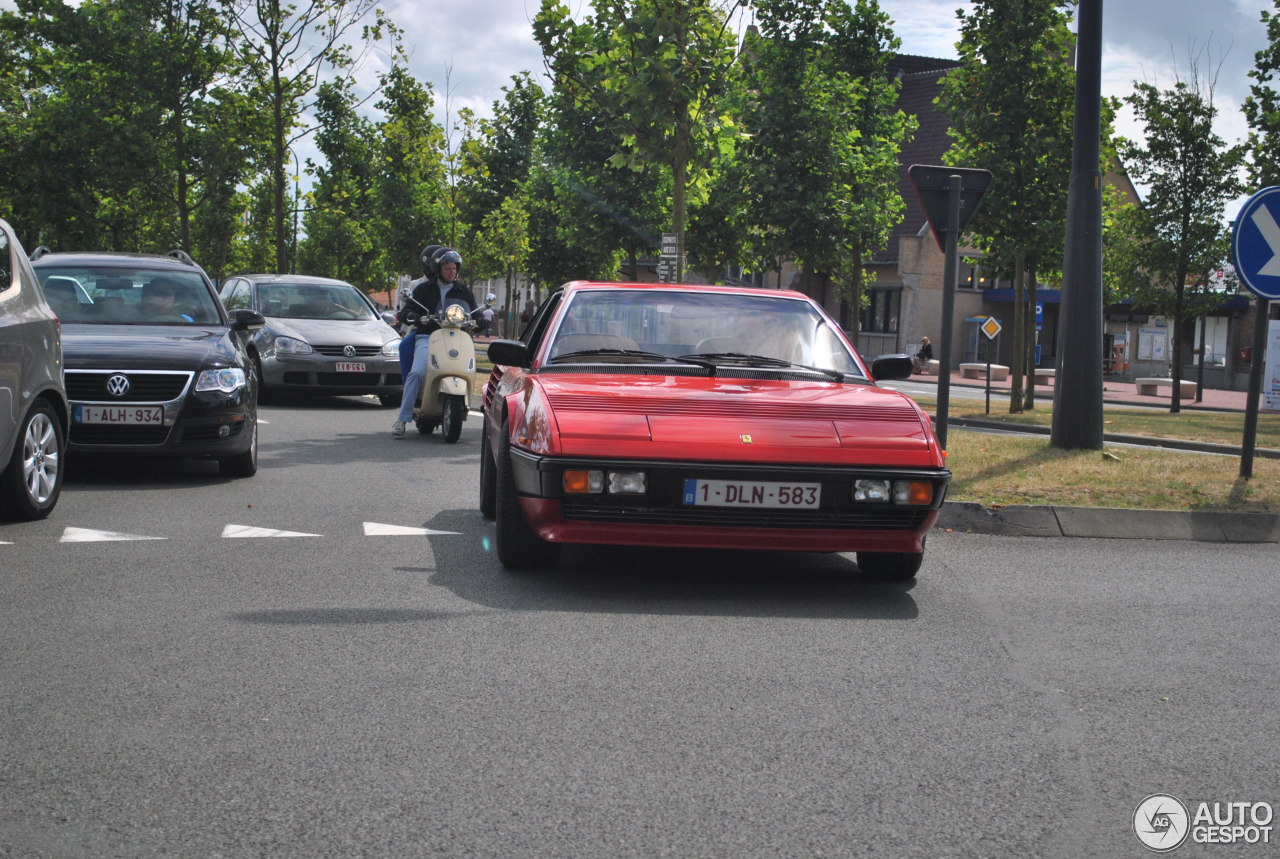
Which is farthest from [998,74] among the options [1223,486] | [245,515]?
[245,515]

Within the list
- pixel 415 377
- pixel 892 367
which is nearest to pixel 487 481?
pixel 892 367

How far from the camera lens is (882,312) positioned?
209ft

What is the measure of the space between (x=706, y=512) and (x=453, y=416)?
798 cm

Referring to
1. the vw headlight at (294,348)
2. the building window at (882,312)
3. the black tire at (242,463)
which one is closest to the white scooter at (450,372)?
the black tire at (242,463)

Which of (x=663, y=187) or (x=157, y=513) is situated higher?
(x=663, y=187)

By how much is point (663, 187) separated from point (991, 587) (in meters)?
32.8

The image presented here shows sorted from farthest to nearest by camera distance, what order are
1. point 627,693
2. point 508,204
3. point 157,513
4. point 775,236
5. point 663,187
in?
point 508,204, point 663,187, point 775,236, point 157,513, point 627,693

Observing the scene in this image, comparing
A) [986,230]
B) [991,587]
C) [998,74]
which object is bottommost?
[991,587]

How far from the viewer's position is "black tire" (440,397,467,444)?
1386cm

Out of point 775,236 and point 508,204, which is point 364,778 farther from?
point 508,204

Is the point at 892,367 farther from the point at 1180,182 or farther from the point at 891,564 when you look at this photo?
the point at 1180,182

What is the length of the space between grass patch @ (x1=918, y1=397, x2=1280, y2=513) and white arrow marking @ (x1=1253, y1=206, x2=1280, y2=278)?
1.62 meters

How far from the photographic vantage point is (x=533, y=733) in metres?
4.21

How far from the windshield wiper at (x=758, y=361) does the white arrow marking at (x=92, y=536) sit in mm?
3063
